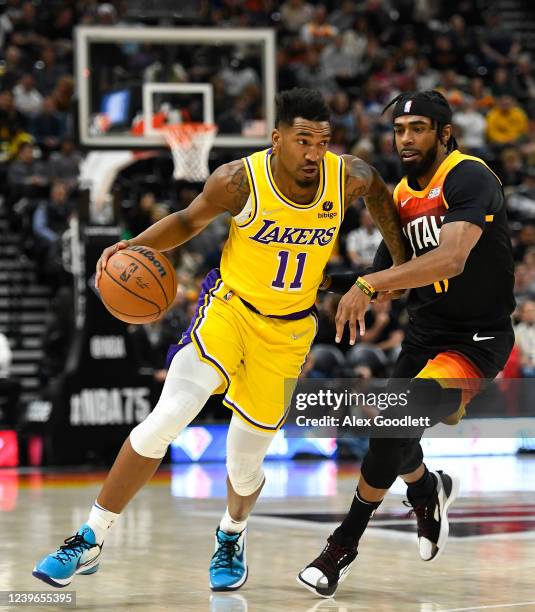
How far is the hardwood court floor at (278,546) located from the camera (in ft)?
16.6

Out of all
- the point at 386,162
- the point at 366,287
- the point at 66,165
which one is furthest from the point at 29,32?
the point at 366,287

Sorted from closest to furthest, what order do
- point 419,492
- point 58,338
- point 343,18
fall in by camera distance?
1. point 419,492
2. point 58,338
3. point 343,18

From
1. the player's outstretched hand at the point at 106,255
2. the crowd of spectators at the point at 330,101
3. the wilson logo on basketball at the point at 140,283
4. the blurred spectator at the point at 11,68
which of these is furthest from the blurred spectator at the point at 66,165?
the wilson logo on basketball at the point at 140,283

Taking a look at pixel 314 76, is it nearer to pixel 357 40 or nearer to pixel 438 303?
pixel 357 40

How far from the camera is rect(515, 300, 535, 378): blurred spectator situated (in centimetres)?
1329

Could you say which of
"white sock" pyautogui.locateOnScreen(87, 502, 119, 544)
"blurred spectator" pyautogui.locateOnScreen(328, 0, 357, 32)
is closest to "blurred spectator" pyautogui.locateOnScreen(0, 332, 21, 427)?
"white sock" pyautogui.locateOnScreen(87, 502, 119, 544)

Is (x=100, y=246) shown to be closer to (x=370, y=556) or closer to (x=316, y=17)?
(x=370, y=556)

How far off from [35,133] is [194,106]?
3803 millimetres

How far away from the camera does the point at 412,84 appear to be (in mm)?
19172

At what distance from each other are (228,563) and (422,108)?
225 cm

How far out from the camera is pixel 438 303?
18.2 ft

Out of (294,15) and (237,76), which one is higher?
(294,15)

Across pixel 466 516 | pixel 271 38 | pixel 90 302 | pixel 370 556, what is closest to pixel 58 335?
pixel 90 302

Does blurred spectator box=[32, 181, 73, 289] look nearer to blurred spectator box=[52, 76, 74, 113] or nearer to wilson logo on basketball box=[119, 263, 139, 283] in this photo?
blurred spectator box=[52, 76, 74, 113]
